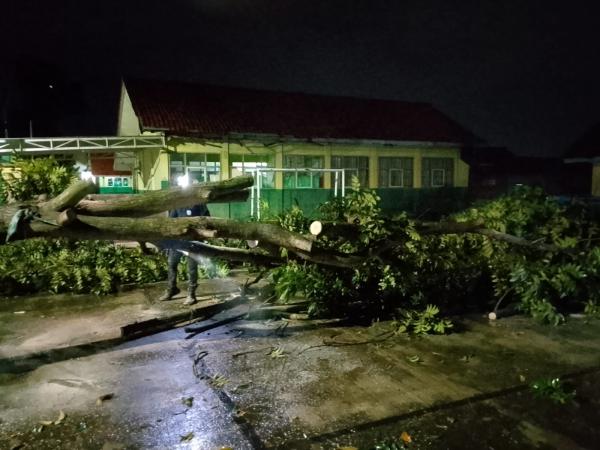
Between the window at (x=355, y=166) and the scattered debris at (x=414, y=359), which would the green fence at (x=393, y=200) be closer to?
the window at (x=355, y=166)

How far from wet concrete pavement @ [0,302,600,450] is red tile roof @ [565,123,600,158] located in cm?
1942

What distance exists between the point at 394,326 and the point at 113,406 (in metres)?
3.69

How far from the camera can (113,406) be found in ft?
12.8

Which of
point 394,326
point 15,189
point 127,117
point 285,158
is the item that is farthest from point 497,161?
point 15,189

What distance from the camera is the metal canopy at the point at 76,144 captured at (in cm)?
1420

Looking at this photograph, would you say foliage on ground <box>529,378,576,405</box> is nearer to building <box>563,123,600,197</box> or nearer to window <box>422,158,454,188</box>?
window <box>422,158,454,188</box>

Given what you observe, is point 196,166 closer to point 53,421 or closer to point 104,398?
point 104,398

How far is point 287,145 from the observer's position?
18438mm

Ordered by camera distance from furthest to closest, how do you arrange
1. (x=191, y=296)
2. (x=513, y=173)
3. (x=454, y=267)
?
(x=513, y=173) → (x=191, y=296) → (x=454, y=267)

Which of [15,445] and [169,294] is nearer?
[15,445]

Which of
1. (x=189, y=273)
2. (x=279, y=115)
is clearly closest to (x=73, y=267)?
(x=189, y=273)

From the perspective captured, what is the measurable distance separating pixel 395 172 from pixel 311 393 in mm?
17876

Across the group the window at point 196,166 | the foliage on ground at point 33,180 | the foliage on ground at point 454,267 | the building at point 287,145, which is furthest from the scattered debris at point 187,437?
the window at point 196,166

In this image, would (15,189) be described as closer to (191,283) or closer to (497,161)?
(191,283)
